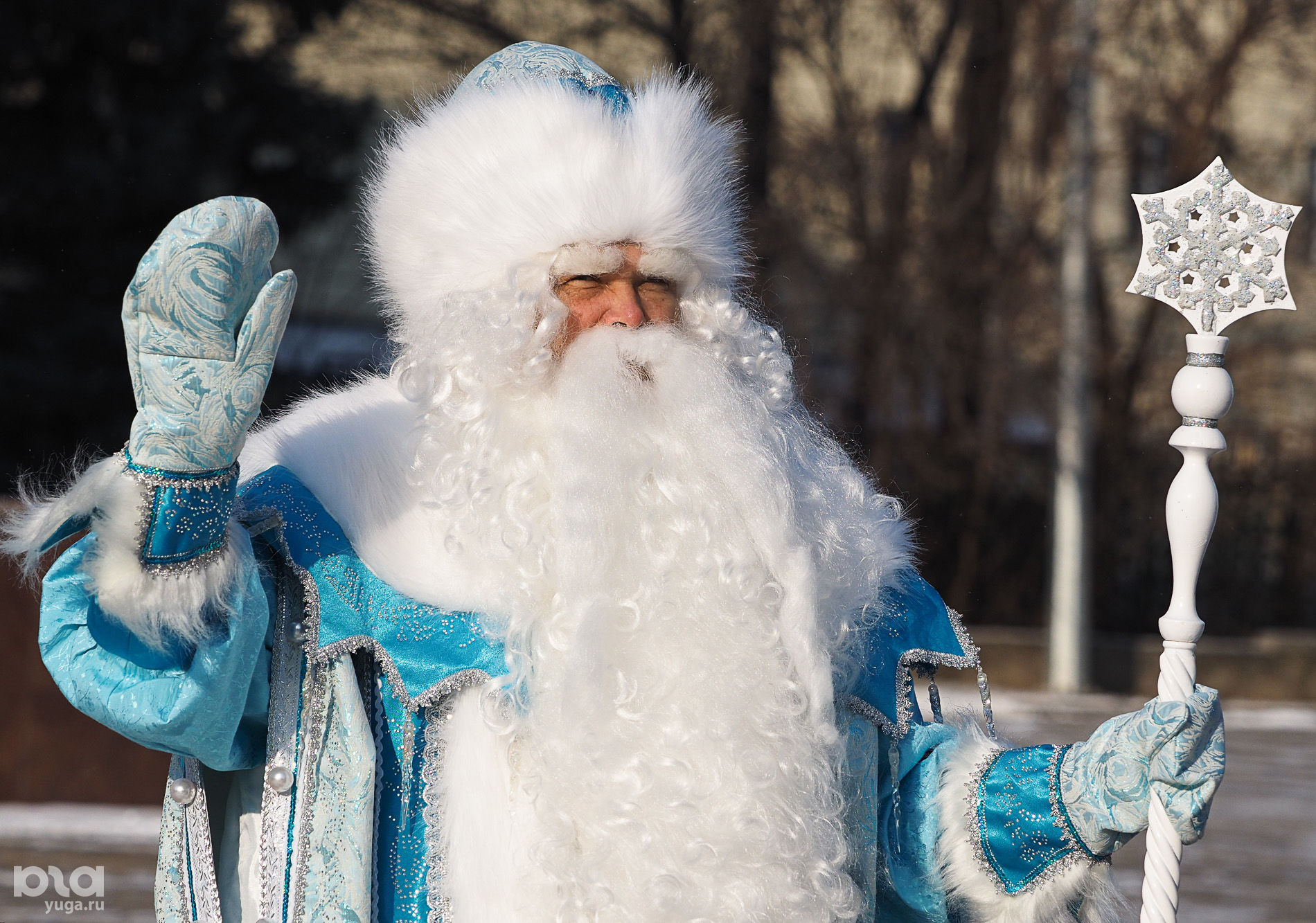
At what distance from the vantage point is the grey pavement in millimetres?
5711

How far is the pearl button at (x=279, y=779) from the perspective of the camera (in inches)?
80.8

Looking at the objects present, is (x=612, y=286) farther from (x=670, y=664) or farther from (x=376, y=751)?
(x=376, y=751)

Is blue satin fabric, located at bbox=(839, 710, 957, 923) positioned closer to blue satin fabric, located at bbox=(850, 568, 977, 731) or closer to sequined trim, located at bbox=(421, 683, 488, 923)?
blue satin fabric, located at bbox=(850, 568, 977, 731)

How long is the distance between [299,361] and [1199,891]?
7.45 meters

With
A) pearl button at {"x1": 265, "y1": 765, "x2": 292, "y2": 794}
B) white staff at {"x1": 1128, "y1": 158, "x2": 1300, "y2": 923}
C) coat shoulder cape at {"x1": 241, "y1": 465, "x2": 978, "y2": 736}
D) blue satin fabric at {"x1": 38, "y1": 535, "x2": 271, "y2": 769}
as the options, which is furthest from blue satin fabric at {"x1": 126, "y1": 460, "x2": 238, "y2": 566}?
white staff at {"x1": 1128, "y1": 158, "x2": 1300, "y2": 923}

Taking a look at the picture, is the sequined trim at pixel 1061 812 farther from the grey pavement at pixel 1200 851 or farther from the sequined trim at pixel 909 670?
the grey pavement at pixel 1200 851

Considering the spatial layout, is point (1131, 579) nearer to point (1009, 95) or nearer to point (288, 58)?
point (1009, 95)

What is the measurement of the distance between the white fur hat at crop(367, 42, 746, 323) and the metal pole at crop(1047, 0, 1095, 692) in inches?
374

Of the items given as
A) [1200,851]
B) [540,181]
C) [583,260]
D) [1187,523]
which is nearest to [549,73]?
[540,181]

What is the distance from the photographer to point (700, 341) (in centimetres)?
229

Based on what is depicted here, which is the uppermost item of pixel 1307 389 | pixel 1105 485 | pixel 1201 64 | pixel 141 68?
pixel 1201 64

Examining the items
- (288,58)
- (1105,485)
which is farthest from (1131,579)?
(288,58)

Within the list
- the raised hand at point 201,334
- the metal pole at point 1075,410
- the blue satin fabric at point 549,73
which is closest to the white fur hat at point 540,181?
the blue satin fabric at point 549,73
